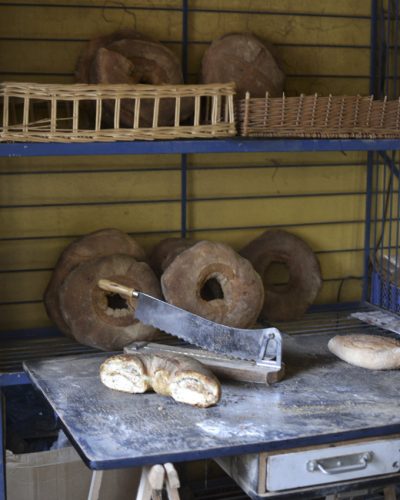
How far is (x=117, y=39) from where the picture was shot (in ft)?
9.61

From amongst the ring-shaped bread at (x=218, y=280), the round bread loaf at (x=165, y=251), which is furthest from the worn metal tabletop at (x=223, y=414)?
the round bread loaf at (x=165, y=251)

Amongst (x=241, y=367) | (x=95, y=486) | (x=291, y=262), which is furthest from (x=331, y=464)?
(x=291, y=262)

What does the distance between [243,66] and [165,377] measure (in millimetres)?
1164

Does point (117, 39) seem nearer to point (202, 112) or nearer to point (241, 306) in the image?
point (202, 112)

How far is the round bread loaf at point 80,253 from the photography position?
2.96 meters

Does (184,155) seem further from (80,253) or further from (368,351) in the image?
(368,351)

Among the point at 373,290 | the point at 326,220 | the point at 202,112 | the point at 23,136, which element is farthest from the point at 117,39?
the point at 373,290

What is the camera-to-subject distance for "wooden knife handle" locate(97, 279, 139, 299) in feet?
8.61

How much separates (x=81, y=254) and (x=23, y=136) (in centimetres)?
64

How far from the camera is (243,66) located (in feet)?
9.73

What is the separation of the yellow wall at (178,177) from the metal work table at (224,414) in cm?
63

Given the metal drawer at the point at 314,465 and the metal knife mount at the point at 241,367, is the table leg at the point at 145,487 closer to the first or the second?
the metal drawer at the point at 314,465

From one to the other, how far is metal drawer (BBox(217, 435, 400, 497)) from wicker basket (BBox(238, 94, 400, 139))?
3.19ft

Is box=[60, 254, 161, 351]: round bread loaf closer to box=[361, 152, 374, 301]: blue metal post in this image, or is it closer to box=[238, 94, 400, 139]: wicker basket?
box=[238, 94, 400, 139]: wicker basket
